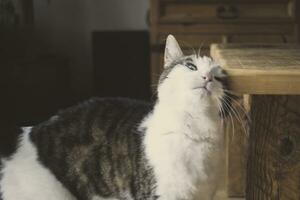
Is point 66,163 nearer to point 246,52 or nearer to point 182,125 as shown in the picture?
point 182,125

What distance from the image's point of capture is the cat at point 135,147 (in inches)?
41.5

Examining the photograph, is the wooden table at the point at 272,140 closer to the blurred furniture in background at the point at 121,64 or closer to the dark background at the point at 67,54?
the dark background at the point at 67,54

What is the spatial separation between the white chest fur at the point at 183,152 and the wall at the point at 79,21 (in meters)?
1.90

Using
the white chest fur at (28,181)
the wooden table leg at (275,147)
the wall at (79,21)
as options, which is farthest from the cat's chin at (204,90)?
the wall at (79,21)

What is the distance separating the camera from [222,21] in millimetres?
2295

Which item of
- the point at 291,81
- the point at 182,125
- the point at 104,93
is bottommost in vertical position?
the point at 104,93

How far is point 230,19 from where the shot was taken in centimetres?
229

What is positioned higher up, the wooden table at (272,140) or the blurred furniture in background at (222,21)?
the blurred furniture in background at (222,21)

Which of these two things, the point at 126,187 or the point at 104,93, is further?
the point at 104,93

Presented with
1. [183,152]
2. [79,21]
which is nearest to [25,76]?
[79,21]

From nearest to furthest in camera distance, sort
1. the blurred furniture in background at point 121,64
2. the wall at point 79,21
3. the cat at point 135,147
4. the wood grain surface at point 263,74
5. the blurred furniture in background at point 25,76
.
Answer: the wood grain surface at point 263,74, the cat at point 135,147, the blurred furniture in background at point 25,76, the blurred furniture in background at point 121,64, the wall at point 79,21

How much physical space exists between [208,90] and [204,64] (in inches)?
2.8

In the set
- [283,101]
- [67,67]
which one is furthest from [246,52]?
[67,67]

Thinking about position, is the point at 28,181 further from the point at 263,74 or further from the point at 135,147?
the point at 263,74
